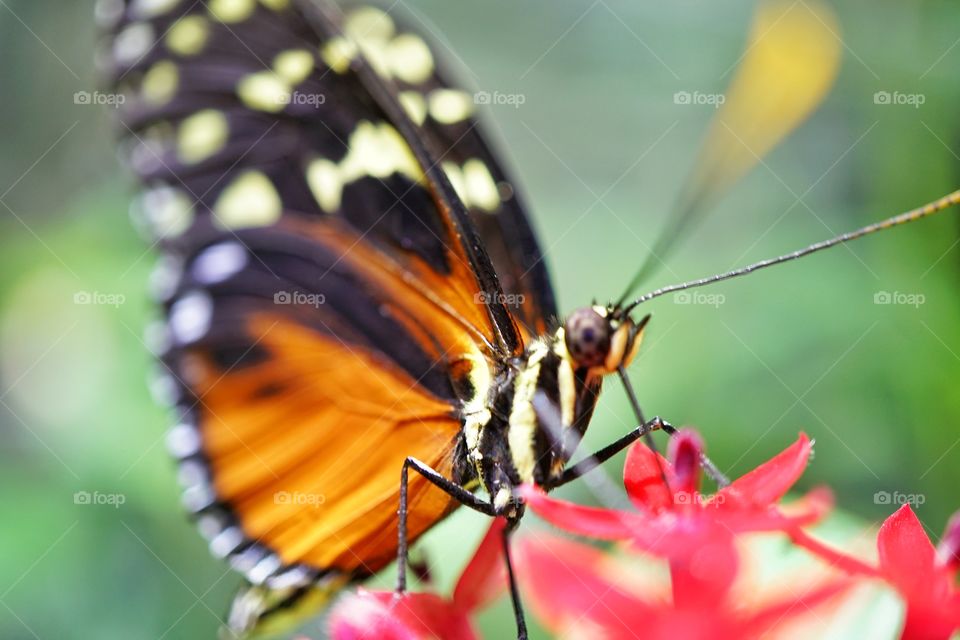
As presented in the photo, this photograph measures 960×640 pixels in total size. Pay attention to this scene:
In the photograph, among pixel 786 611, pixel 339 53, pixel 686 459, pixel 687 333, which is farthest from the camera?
pixel 687 333

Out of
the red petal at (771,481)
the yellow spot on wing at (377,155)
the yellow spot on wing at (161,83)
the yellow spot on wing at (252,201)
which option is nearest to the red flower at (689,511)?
the red petal at (771,481)

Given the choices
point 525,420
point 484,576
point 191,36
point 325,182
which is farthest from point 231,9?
point 484,576

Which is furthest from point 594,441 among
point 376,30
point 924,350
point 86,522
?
point 86,522

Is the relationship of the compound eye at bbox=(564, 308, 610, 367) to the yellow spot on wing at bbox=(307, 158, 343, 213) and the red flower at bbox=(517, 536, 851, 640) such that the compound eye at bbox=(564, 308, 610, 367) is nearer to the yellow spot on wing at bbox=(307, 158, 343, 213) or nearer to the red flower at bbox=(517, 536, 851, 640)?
the red flower at bbox=(517, 536, 851, 640)

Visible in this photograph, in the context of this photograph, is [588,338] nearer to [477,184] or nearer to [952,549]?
[952,549]

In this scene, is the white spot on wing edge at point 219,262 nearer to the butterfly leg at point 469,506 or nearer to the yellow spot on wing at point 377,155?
the yellow spot on wing at point 377,155

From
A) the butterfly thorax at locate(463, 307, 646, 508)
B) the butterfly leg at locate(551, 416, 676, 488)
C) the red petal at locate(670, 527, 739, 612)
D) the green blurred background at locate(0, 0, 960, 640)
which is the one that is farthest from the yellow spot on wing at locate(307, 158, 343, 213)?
the red petal at locate(670, 527, 739, 612)
